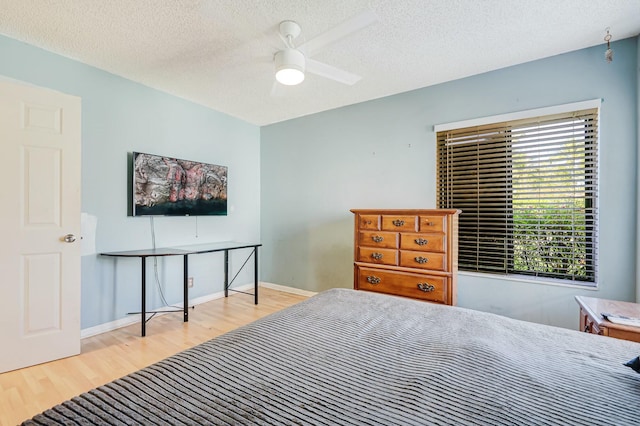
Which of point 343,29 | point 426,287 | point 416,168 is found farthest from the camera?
point 416,168

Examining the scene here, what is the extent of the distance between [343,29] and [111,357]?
118 inches

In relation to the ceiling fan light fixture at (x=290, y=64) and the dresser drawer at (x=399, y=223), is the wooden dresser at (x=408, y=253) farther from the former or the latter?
the ceiling fan light fixture at (x=290, y=64)

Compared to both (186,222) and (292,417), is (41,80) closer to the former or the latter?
(186,222)

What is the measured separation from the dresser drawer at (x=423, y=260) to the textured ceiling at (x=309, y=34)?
5.62 feet

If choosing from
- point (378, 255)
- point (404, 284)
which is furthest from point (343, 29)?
point (404, 284)

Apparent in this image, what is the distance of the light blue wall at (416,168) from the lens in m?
2.30

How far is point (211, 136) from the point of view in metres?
3.89

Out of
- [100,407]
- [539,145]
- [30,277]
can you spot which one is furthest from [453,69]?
[30,277]

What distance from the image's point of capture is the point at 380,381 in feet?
2.89

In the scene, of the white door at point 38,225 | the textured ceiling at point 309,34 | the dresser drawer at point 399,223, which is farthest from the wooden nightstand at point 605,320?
the white door at point 38,225

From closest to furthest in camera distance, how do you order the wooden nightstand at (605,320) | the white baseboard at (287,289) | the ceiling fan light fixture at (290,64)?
the wooden nightstand at (605,320) → the ceiling fan light fixture at (290,64) → the white baseboard at (287,289)

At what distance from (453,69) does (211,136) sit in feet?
9.65

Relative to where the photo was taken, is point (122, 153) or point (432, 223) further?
point (122, 153)

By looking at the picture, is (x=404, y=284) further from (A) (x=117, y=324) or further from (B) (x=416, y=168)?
(A) (x=117, y=324)
